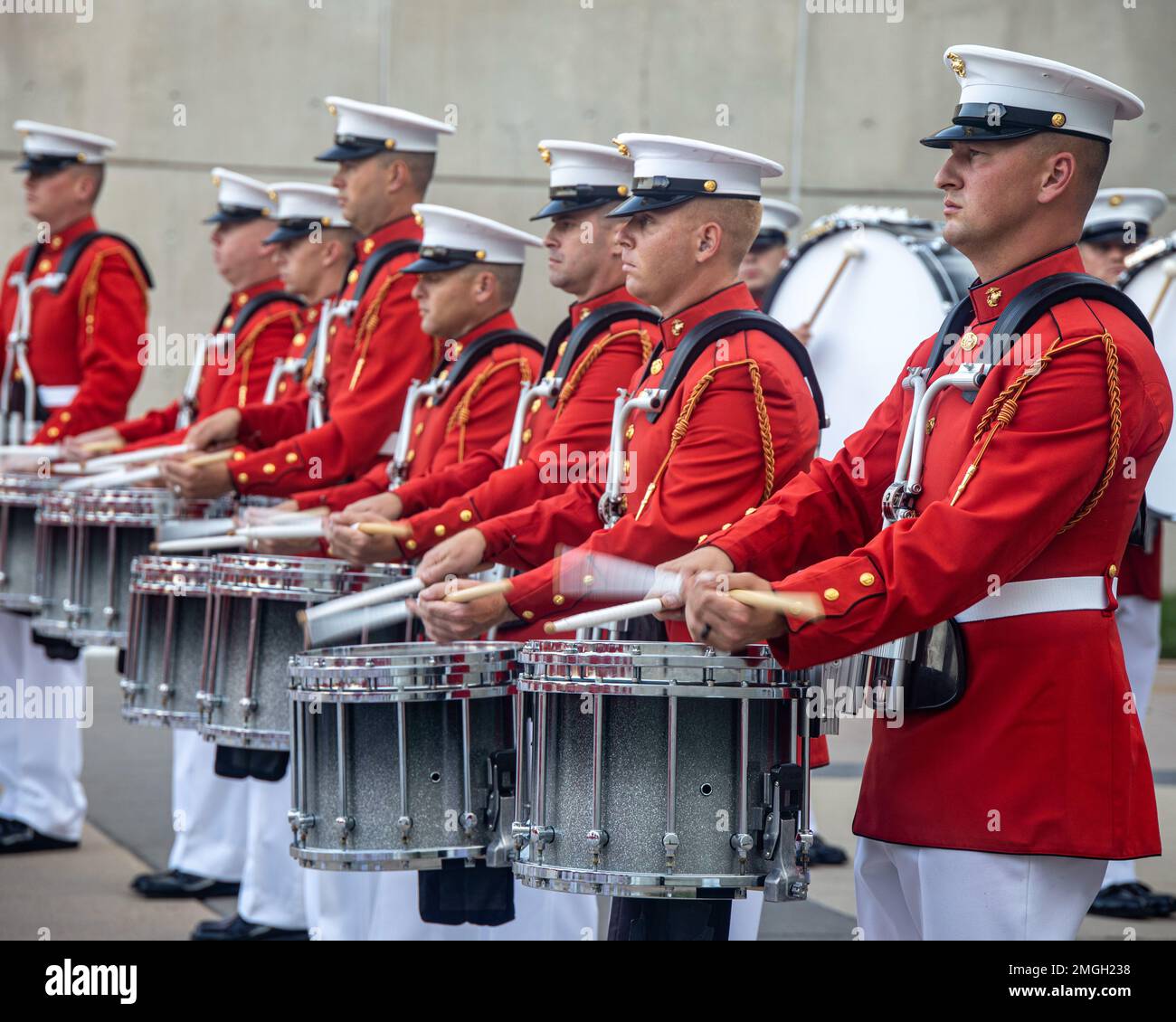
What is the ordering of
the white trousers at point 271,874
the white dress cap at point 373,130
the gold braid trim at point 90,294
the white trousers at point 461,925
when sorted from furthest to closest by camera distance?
1. the gold braid trim at point 90,294
2. the white dress cap at point 373,130
3. the white trousers at point 271,874
4. the white trousers at point 461,925

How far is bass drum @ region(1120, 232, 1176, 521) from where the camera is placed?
15.3 feet

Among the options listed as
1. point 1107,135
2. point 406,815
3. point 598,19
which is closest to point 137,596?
point 406,815

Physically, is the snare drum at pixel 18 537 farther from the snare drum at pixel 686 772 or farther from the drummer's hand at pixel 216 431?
the snare drum at pixel 686 772

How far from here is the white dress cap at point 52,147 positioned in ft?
22.1

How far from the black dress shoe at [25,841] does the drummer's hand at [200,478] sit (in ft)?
5.47

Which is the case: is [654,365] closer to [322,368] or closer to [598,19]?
[322,368]

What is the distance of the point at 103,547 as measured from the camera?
5.14 metres

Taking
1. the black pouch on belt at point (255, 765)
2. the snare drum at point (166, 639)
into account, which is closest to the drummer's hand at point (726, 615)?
the snare drum at point (166, 639)

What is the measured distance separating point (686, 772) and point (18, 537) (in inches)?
131

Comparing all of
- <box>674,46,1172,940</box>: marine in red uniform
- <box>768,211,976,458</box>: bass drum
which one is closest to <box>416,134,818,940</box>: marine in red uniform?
<box>674,46,1172,940</box>: marine in red uniform

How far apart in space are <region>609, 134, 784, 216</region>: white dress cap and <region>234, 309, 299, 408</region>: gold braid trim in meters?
2.80

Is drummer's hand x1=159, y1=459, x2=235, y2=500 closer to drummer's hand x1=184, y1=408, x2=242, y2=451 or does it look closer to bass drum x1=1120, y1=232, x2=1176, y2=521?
drummer's hand x1=184, y1=408, x2=242, y2=451

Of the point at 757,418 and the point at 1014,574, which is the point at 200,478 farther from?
the point at 1014,574
